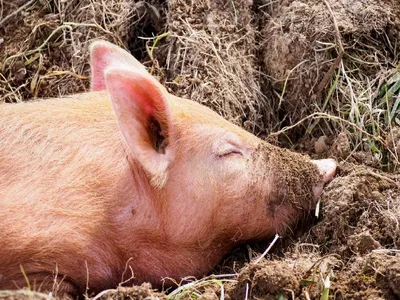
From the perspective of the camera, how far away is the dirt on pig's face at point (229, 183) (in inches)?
199

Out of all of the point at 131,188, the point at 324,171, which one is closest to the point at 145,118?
the point at 131,188

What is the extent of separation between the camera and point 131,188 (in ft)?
16.4

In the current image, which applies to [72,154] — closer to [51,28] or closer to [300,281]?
[300,281]

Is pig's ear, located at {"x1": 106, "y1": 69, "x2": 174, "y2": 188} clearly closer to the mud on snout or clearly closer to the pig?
the pig

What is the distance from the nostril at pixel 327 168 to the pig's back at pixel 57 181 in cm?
131

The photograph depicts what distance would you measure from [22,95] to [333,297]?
3328 millimetres

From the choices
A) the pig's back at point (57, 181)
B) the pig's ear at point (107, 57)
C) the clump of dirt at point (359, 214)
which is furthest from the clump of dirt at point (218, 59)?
the clump of dirt at point (359, 214)

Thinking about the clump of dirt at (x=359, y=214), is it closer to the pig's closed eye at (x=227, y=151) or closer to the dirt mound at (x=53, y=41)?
the pig's closed eye at (x=227, y=151)

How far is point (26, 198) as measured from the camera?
481 cm

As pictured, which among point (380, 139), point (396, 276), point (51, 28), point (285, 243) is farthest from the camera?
point (51, 28)

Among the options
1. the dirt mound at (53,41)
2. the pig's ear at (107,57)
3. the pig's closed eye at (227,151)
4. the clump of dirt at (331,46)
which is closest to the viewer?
the pig's closed eye at (227,151)

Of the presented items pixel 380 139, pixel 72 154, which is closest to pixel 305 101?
pixel 380 139

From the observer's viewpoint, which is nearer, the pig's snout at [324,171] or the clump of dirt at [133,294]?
the clump of dirt at [133,294]

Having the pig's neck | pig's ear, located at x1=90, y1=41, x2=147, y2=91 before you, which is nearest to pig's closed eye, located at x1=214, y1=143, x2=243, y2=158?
the pig's neck
